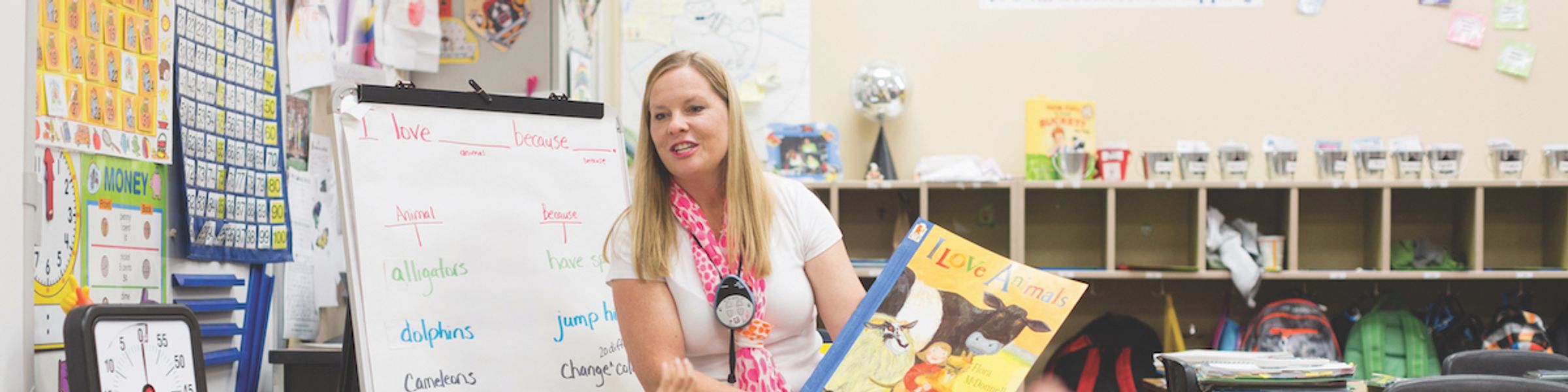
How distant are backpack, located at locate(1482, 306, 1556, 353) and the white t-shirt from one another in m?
3.08

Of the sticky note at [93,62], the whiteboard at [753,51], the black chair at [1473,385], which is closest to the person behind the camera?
the sticky note at [93,62]

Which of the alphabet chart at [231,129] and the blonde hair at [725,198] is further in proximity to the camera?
the alphabet chart at [231,129]

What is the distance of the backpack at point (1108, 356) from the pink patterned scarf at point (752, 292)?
253 cm

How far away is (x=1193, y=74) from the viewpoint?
14.4ft

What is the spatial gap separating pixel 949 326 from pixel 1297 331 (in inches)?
113

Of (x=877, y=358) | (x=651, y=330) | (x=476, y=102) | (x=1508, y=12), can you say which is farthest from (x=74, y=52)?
(x=1508, y=12)

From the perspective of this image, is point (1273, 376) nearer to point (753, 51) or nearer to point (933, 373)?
point (933, 373)

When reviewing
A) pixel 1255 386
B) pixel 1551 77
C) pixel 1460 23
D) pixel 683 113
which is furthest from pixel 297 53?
pixel 1551 77

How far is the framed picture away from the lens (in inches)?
165

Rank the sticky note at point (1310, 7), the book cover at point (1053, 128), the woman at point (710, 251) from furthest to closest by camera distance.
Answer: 1. the sticky note at point (1310, 7)
2. the book cover at point (1053, 128)
3. the woman at point (710, 251)

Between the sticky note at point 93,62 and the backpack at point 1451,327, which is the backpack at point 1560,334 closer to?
the backpack at point 1451,327

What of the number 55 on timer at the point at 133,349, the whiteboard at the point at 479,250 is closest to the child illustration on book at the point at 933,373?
the whiteboard at the point at 479,250

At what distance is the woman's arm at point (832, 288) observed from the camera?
1915mm

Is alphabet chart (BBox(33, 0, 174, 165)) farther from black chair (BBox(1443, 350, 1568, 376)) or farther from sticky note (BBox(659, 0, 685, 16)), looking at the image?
black chair (BBox(1443, 350, 1568, 376))
